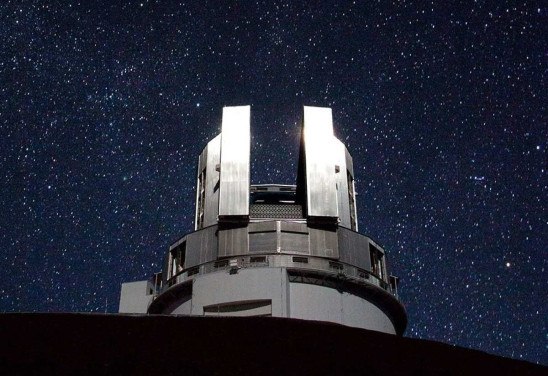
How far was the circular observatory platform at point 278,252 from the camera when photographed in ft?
93.8

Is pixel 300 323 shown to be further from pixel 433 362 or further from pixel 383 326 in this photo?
pixel 383 326

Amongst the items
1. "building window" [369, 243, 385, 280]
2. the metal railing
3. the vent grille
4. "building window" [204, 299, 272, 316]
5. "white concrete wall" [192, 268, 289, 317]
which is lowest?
"building window" [204, 299, 272, 316]

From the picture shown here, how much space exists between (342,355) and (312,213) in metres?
24.6

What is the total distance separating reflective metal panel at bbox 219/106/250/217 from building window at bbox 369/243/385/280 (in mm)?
6260

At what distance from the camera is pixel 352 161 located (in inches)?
1394

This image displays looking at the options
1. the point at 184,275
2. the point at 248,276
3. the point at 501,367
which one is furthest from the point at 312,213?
the point at 501,367

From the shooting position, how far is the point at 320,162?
32250 millimetres

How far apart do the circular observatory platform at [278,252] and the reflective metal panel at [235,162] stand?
5 centimetres

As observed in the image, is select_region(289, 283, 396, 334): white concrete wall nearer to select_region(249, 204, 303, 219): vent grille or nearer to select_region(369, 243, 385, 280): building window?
select_region(369, 243, 385, 280): building window

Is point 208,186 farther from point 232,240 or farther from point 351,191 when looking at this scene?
point 351,191

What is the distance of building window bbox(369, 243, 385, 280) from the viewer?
3159 centimetres

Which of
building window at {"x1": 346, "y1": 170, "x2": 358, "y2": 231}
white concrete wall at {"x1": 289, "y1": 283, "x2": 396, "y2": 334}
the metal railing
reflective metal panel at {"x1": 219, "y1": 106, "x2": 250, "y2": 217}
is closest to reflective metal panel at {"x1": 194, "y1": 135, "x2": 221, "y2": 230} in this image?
reflective metal panel at {"x1": 219, "y1": 106, "x2": 250, "y2": 217}

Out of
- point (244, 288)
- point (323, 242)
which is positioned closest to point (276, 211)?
point (323, 242)

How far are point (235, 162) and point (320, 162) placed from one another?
13.0ft
